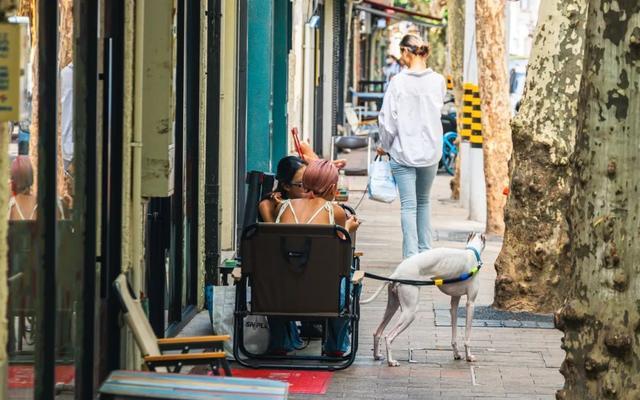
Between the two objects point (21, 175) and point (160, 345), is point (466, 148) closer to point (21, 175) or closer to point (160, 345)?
point (160, 345)

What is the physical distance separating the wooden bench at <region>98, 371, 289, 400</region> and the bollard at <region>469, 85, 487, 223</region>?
13.0 m

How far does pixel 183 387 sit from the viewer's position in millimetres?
5832

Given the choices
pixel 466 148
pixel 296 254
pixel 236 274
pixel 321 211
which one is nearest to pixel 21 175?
pixel 296 254

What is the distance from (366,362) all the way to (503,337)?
1426mm

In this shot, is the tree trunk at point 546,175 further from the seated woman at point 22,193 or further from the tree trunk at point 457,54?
the tree trunk at point 457,54

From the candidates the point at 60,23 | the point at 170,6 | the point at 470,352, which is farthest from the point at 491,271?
the point at 60,23

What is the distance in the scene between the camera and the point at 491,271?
555 inches

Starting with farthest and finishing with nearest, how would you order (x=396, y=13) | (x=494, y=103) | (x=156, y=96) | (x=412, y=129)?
(x=396, y=13) < (x=494, y=103) < (x=412, y=129) < (x=156, y=96)

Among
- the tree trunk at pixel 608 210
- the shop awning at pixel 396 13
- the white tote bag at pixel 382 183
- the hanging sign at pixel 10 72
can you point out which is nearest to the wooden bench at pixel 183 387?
the tree trunk at pixel 608 210

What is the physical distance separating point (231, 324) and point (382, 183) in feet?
12.1

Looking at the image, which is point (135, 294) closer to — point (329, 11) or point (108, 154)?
point (108, 154)

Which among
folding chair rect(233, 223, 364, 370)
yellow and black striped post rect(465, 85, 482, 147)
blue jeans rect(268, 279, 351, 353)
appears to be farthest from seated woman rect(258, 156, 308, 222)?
yellow and black striped post rect(465, 85, 482, 147)

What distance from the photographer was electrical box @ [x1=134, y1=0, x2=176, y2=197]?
7.94 metres

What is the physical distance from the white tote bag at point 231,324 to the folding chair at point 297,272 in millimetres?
283
